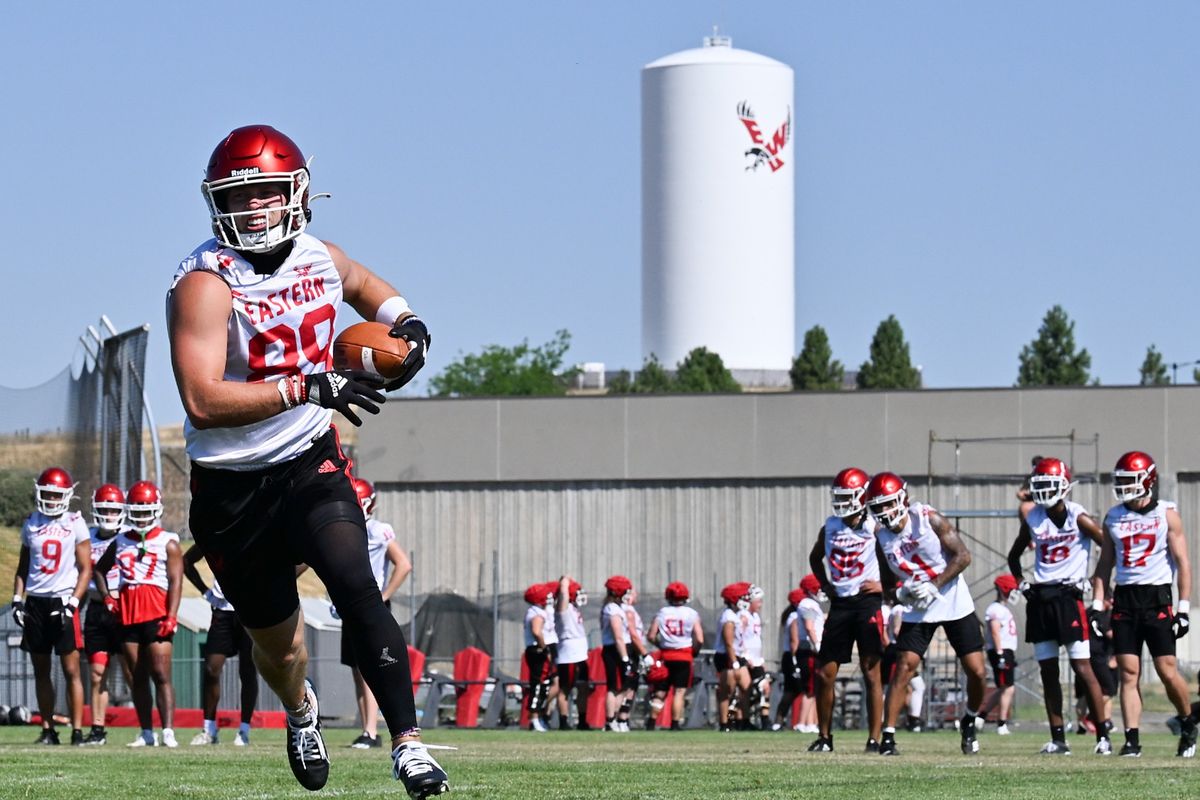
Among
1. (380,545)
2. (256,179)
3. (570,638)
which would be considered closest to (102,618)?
(380,545)

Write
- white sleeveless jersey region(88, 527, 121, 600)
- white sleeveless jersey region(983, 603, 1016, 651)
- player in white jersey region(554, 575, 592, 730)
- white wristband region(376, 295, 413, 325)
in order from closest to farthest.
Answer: white wristband region(376, 295, 413, 325)
white sleeveless jersey region(88, 527, 121, 600)
white sleeveless jersey region(983, 603, 1016, 651)
player in white jersey region(554, 575, 592, 730)

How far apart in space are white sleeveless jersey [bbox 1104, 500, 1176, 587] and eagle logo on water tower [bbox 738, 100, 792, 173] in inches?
4062

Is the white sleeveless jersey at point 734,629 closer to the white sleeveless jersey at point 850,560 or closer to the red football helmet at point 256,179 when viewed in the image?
the white sleeveless jersey at point 850,560

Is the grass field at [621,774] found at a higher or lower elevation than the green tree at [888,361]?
lower

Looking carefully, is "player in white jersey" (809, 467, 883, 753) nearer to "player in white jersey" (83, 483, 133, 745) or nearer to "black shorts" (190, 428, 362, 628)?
"player in white jersey" (83, 483, 133, 745)

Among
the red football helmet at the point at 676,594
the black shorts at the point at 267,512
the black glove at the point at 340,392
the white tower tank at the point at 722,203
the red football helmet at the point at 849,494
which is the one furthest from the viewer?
the white tower tank at the point at 722,203

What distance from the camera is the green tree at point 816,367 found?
96562mm

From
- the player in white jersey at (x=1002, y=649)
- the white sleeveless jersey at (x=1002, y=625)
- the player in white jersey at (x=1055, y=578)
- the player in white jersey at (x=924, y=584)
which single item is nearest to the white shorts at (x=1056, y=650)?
the player in white jersey at (x=1055, y=578)

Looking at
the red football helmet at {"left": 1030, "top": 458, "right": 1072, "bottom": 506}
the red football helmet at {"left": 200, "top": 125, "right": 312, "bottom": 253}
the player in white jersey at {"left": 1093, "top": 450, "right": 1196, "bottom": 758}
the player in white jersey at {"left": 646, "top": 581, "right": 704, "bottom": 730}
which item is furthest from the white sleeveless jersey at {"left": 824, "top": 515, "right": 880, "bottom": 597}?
the player in white jersey at {"left": 646, "top": 581, "right": 704, "bottom": 730}

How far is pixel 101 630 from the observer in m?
15.0

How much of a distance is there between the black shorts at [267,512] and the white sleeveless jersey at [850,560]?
7524 millimetres

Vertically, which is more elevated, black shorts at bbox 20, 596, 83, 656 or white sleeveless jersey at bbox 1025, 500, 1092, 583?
white sleeveless jersey at bbox 1025, 500, 1092, 583

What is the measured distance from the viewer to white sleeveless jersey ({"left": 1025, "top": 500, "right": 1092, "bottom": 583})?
539 inches

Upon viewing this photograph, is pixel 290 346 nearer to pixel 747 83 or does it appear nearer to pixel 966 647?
pixel 966 647
